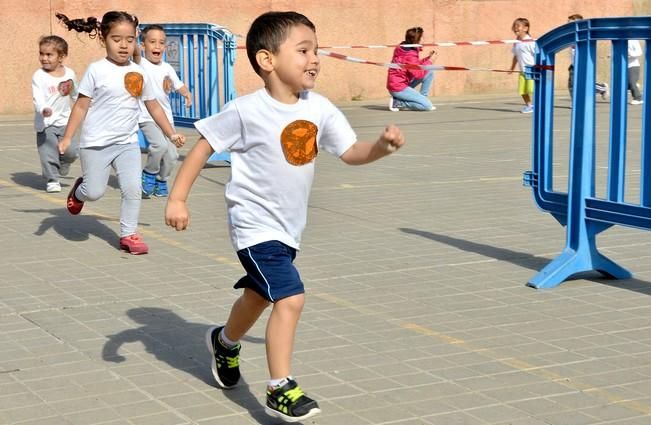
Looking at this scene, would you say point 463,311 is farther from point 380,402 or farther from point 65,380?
point 65,380

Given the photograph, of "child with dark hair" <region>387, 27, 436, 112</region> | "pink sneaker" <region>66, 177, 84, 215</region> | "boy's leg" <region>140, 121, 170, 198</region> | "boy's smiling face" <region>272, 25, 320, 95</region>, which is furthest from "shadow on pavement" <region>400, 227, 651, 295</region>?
"child with dark hair" <region>387, 27, 436, 112</region>

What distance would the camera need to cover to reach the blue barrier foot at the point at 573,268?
25.5 feet

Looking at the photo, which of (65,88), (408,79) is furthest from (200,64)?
(408,79)

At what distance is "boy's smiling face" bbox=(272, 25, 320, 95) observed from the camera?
17.1ft

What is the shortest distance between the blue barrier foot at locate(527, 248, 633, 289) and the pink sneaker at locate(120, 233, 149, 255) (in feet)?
8.83

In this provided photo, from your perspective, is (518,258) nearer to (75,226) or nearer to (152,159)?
(75,226)

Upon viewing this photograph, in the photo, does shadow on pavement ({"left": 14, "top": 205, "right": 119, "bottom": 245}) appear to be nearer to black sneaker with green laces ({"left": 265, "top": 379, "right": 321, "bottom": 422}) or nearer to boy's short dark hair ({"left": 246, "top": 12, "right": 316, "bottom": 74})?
boy's short dark hair ({"left": 246, "top": 12, "right": 316, "bottom": 74})

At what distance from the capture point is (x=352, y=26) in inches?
932

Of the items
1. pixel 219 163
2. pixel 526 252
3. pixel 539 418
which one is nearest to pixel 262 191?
pixel 539 418

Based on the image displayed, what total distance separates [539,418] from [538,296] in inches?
93.0

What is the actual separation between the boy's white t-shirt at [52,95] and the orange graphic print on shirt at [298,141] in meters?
7.12

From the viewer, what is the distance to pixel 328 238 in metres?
9.49

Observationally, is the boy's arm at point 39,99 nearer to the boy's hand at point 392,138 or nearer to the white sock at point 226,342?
the white sock at point 226,342

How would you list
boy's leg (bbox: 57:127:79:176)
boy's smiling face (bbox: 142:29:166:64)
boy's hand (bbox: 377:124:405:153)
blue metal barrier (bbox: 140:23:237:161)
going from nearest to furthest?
boy's hand (bbox: 377:124:405:153) < boy's leg (bbox: 57:127:79:176) < boy's smiling face (bbox: 142:29:166:64) < blue metal barrier (bbox: 140:23:237:161)
